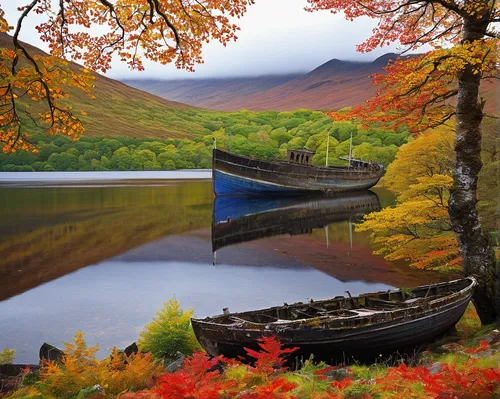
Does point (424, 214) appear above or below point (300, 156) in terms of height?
below

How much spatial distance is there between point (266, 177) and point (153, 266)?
24889 mm

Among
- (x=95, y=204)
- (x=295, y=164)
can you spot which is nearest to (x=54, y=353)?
(x=95, y=204)

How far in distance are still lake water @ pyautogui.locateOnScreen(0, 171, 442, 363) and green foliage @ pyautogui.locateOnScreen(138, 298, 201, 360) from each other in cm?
99

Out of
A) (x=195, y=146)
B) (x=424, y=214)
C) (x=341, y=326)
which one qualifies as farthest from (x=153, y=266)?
(x=195, y=146)

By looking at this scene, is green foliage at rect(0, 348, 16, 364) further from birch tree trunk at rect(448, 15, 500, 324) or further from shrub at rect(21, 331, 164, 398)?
birch tree trunk at rect(448, 15, 500, 324)

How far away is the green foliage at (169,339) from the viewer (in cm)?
783

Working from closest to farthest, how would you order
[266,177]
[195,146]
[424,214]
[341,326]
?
[341,326], [424,214], [266,177], [195,146]

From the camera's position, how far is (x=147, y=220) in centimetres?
2750

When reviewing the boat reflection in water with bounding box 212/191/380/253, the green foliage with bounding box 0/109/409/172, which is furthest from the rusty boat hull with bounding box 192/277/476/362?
the green foliage with bounding box 0/109/409/172

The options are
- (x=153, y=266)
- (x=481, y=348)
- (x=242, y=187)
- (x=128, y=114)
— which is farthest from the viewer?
(x=128, y=114)

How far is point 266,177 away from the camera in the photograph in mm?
40594

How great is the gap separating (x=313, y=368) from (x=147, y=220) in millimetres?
22363

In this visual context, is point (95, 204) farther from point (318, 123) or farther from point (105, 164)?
point (318, 123)

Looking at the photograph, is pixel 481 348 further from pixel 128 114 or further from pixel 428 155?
pixel 128 114
